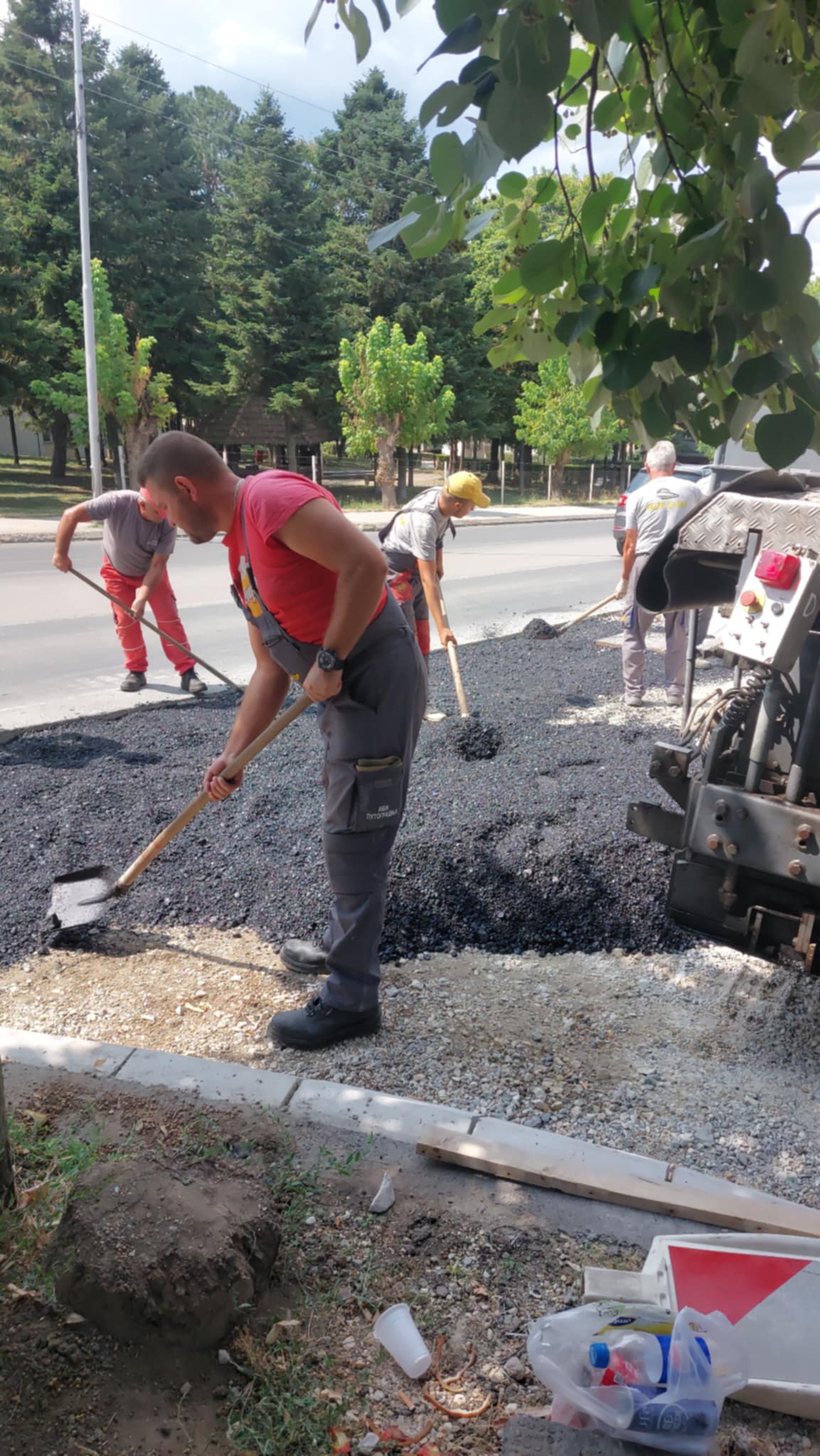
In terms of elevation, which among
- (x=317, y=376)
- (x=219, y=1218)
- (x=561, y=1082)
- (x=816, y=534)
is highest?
(x=317, y=376)

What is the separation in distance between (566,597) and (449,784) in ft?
28.1

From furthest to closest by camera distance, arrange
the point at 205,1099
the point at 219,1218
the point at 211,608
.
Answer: the point at 211,608 → the point at 205,1099 → the point at 219,1218

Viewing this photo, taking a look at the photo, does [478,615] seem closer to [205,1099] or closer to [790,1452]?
[205,1099]

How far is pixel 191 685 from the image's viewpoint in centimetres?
760

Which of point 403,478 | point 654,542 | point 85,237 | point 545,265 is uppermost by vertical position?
point 85,237

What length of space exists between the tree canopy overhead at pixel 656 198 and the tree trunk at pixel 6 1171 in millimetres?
2009

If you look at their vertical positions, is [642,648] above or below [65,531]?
below

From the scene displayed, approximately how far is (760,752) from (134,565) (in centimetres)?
564

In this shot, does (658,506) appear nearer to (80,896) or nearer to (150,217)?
(80,896)

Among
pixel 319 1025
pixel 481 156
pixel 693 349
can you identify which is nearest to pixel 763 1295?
pixel 319 1025

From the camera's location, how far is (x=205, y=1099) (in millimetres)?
2707

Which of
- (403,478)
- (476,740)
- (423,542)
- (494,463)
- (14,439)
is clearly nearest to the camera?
(476,740)

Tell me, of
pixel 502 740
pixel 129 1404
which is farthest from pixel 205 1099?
pixel 502 740

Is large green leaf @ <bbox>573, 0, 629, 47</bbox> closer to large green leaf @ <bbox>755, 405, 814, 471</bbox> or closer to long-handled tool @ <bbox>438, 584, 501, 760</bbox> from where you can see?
large green leaf @ <bbox>755, 405, 814, 471</bbox>
